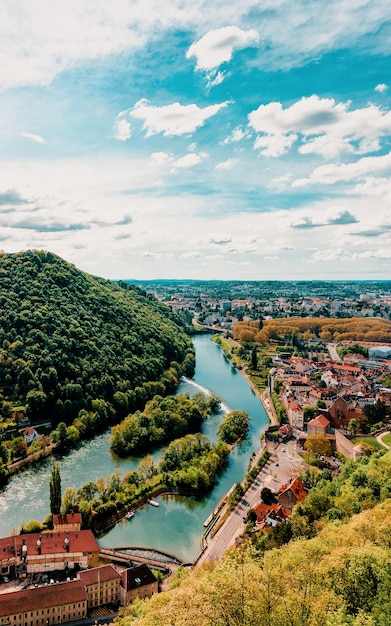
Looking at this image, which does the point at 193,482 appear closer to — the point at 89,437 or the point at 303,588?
the point at 89,437

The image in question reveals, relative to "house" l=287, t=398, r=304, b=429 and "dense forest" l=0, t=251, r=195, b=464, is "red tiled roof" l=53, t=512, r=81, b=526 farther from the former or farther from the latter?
"house" l=287, t=398, r=304, b=429

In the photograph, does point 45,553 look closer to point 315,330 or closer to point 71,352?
point 71,352

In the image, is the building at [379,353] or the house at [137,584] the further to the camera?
the building at [379,353]

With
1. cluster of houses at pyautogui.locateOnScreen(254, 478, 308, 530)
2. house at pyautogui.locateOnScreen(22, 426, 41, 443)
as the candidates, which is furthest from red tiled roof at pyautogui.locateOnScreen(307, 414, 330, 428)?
house at pyautogui.locateOnScreen(22, 426, 41, 443)

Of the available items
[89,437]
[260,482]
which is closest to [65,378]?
[89,437]

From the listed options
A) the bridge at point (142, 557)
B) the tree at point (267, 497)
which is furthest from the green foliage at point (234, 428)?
the bridge at point (142, 557)

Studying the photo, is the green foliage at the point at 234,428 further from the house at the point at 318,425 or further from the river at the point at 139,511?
the house at the point at 318,425
